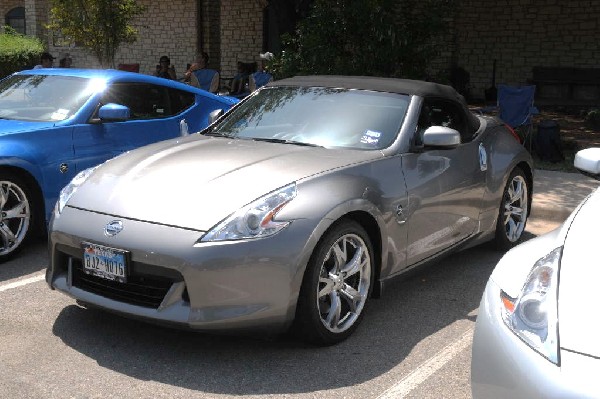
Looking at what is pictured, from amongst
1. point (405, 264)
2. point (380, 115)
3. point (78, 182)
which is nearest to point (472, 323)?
point (405, 264)

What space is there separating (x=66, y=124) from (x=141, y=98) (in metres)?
1.04

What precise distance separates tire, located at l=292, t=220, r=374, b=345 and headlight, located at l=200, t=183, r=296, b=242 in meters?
0.31

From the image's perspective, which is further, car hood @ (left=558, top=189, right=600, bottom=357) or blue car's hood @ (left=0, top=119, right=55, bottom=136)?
blue car's hood @ (left=0, top=119, right=55, bottom=136)

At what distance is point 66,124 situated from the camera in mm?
6195

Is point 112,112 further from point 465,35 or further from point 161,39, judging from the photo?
point 161,39

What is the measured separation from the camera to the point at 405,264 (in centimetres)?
477

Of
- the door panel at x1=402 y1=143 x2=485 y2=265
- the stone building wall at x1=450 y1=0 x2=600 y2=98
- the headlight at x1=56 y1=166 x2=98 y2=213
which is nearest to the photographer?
the headlight at x1=56 y1=166 x2=98 y2=213

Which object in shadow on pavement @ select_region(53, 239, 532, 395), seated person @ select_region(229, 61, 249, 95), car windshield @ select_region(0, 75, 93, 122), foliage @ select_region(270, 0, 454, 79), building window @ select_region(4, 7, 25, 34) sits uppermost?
building window @ select_region(4, 7, 25, 34)

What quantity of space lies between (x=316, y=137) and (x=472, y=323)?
5.16 feet

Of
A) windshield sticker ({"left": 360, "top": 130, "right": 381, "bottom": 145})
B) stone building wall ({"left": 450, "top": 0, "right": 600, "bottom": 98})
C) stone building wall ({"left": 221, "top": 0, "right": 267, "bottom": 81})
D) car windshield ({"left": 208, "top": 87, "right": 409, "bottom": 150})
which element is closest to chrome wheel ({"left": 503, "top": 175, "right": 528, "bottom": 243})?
car windshield ({"left": 208, "top": 87, "right": 409, "bottom": 150})

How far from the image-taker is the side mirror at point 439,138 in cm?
487

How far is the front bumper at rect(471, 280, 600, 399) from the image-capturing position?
239cm

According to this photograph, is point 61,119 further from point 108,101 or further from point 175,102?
point 175,102

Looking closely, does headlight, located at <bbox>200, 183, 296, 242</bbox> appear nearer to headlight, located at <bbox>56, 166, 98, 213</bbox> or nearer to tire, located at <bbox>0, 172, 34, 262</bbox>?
headlight, located at <bbox>56, 166, 98, 213</bbox>
